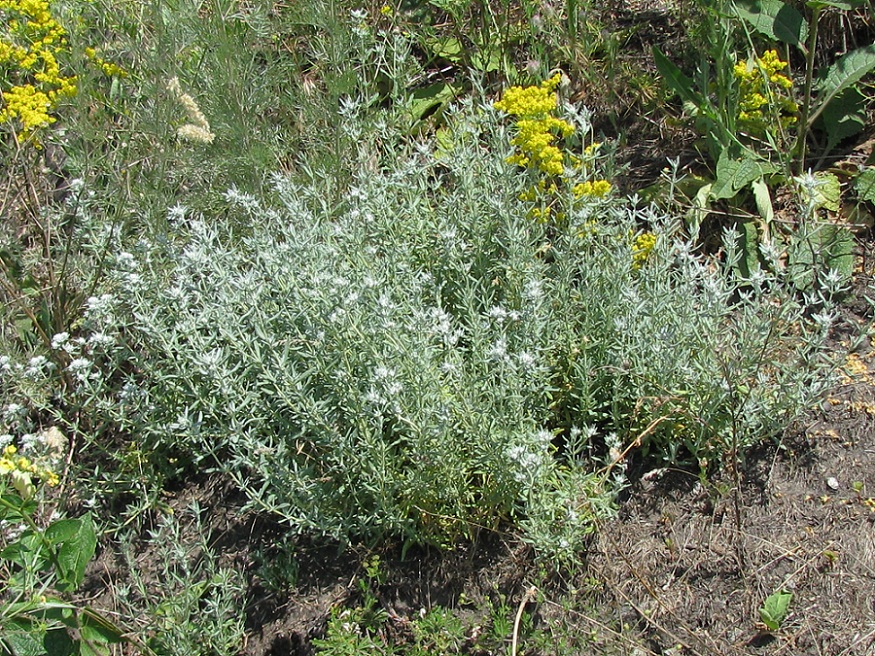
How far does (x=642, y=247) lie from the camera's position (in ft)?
9.81

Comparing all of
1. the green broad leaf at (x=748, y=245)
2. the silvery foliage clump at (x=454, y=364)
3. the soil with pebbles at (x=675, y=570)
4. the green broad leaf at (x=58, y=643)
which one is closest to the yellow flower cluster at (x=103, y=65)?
the silvery foliage clump at (x=454, y=364)

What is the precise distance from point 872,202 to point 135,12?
3547 mm

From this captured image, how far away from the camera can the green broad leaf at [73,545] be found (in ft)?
7.57

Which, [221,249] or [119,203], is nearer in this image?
[221,249]

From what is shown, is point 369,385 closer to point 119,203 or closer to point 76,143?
point 119,203

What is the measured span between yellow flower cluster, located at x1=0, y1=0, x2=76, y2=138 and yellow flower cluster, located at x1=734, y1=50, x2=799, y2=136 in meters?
2.79

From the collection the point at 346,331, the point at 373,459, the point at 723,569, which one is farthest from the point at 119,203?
the point at 723,569

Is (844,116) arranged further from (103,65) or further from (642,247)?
(103,65)

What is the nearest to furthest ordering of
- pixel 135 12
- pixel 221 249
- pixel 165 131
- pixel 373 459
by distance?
pixel 373 459
pixel 221 249
pixel 165 131
pixel 135 12

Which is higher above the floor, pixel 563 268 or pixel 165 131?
pixel 165 131

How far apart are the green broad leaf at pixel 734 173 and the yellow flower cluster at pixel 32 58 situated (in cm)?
272

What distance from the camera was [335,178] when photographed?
375cm

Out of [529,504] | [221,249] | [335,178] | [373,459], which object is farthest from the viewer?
[335,178]

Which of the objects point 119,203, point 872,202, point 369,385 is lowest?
point 872,202
